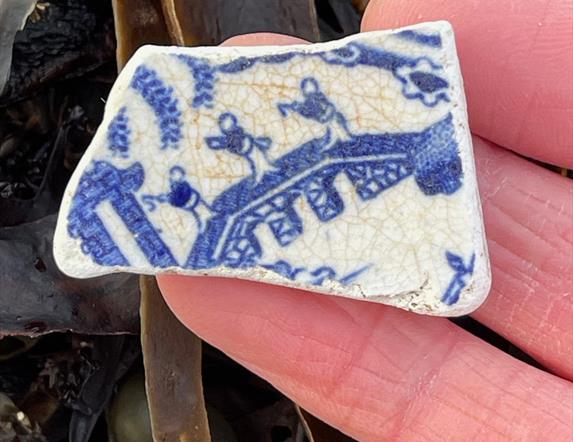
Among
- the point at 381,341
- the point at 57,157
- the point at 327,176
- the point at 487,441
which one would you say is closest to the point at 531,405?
the point at 487,441

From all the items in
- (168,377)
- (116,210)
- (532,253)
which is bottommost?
(168,377)

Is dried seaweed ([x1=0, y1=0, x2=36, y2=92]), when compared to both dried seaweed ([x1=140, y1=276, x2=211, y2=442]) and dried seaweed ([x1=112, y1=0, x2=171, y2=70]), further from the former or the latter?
dried seaweed ([x1=140, y1=276, x2=211, y2=442])

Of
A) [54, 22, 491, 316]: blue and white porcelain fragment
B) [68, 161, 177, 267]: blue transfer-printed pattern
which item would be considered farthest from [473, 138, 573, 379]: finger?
[68, 161, 177, 267]: blue transfer-printed pattern

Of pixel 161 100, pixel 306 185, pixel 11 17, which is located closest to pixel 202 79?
pixel 161 100

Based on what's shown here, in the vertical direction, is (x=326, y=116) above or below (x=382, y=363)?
above

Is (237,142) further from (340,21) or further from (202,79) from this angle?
(340,21)

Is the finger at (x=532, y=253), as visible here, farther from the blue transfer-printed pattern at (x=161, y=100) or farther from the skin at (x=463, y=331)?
the blue transfer-printed pattern at (x=161, y=100)

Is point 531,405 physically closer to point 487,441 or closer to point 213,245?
point 487,441

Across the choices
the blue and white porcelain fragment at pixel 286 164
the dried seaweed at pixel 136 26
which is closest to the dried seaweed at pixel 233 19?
the dried seaweed at pixel 136 26
